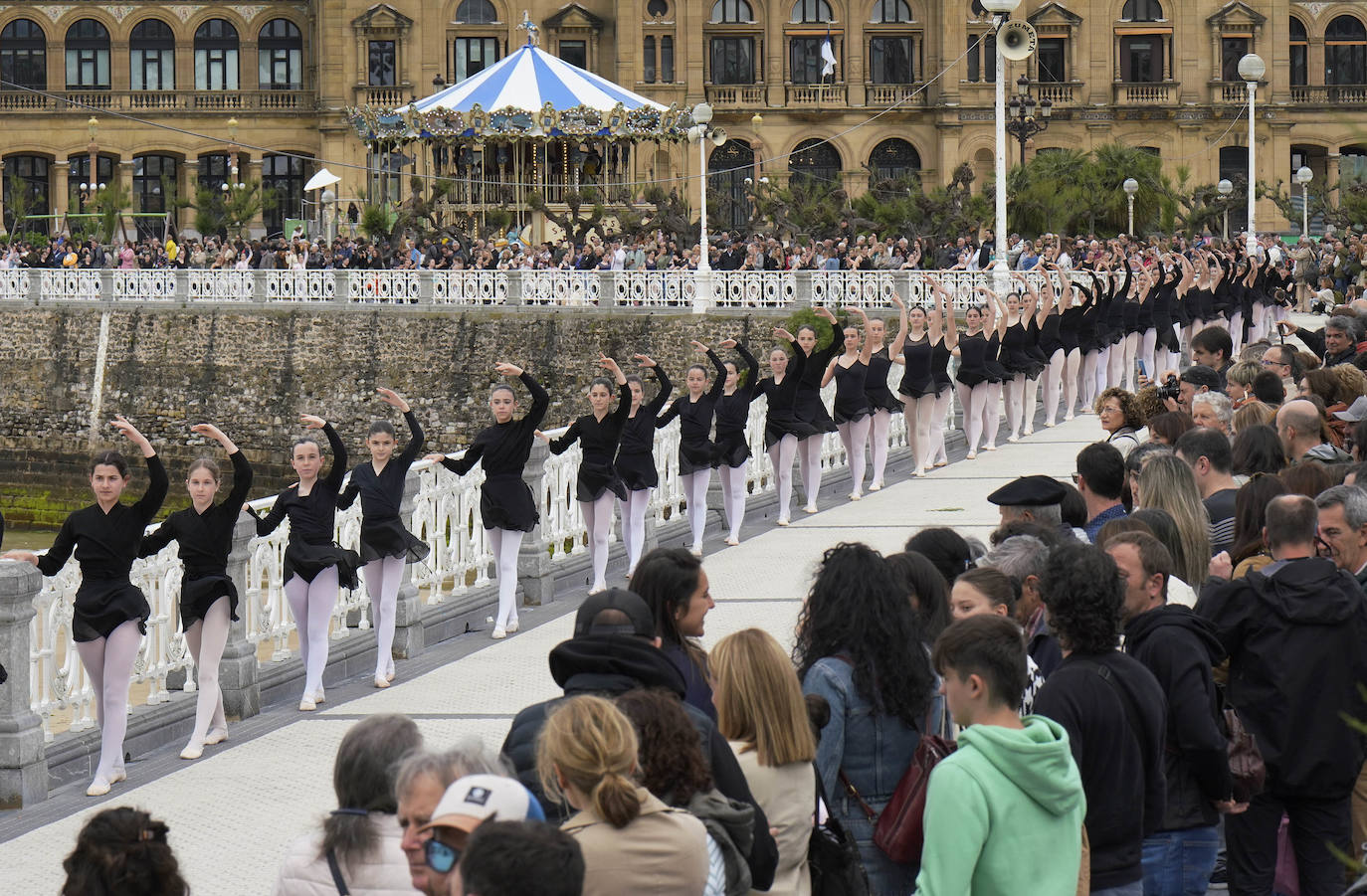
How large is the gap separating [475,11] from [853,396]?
4665 centimetres

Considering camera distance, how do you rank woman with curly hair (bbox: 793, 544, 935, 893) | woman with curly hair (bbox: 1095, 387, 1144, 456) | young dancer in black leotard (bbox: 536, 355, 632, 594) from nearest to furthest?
1. woman with curly hair (bbox: 793, 544, 935, 893)
2. woman with curly hair (bbox: 1095, 387, 1144, 456)
3. young dancer in black leotard (bbox: 536, 355, 632, 594)

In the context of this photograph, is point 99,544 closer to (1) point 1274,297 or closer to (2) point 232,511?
(2) point 232,511

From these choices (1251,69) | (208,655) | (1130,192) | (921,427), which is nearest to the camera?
(208,655)

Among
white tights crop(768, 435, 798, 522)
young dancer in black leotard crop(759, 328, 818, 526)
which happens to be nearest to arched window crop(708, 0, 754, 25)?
young dancer in black leotard crop(759, 328, 818, 526)

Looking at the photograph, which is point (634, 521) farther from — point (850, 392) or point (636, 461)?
point (850, 392)

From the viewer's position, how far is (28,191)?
6088 centimetres

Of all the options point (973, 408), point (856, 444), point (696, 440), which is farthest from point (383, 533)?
point (973, 408)

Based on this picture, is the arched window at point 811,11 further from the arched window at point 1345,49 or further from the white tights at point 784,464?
the white tights at point 784,464

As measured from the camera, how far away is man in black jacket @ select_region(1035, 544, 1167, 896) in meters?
5.34

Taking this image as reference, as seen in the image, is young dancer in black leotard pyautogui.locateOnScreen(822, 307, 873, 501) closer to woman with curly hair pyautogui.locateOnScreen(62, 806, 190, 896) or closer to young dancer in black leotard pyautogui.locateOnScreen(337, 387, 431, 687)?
young dancer in black leotard pyautogui.locateOnScreen(337, 387, 431, 687)

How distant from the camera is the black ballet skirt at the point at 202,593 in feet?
30.6

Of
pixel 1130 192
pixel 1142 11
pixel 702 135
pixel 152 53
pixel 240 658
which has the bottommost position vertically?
pixel 240 658

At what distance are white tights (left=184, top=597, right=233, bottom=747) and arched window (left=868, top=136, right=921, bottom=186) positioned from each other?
→ 170 ft

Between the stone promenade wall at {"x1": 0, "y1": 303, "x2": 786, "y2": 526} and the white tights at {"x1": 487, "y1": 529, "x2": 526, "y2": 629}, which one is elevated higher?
the stone promenade wall at {"x1": 0, "y1": 303, "x2": 786, "y2": 526}
